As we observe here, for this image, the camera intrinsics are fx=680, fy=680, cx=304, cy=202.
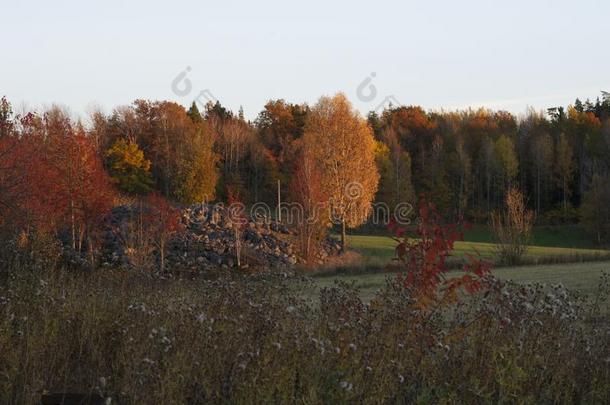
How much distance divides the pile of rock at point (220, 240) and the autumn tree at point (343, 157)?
250 centimetres

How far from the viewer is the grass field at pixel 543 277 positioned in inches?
830

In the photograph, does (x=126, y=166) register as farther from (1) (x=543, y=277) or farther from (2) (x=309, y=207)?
(1) (x=543, y=277)

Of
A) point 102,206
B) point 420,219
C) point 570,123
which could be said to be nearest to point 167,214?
point 102,206

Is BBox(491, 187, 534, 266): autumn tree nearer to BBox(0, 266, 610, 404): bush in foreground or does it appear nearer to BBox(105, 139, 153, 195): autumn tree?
BBox(0, 266, 610, 404): bush in foreground

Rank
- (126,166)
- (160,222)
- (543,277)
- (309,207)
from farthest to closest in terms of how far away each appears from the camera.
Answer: (126,166), (309,207), (160,222), (543,277)

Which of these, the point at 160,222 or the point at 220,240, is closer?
the point at 160,222

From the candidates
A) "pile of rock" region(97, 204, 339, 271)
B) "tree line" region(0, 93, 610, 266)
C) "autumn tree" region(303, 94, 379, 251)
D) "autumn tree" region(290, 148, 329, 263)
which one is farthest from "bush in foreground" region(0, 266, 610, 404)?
"autumn tree" region(303, 94, 379, 251)

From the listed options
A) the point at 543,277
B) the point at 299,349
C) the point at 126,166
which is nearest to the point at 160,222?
the point at 543,277

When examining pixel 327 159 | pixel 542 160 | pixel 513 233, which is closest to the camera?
pixel 513 233

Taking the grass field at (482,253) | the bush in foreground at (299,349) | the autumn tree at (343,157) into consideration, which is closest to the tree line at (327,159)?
the autumn tree at (343,157)

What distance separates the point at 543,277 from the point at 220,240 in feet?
57.7

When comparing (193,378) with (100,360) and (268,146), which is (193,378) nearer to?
(100,360)

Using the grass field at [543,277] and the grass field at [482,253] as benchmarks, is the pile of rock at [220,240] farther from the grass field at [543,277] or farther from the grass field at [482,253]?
the grass field at [543,277]

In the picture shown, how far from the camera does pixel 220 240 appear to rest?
36.4m
